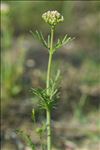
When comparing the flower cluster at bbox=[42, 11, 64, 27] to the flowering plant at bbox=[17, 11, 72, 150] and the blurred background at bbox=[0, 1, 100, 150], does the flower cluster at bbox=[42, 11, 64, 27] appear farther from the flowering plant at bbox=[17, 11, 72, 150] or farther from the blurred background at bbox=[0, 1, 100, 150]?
the blurred background at bbox=[0, 1, 100, 150]

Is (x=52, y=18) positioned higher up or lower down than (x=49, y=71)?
higher up

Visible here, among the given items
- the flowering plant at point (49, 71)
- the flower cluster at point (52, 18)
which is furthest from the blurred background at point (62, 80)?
the flower cluster at point (52, 18)

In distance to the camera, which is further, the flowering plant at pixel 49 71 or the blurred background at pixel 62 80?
the blurred background at pixel 62 80

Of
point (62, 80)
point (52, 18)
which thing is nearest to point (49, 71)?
point (52, 18)

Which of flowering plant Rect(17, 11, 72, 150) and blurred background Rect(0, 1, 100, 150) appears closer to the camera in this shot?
flowering plant Rect(17, 11, 72, 150)

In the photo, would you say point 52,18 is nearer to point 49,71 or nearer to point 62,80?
point 49,71

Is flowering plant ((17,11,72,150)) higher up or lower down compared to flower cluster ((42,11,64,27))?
lower down

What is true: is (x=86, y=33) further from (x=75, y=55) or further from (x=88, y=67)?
(x=88, y=67)

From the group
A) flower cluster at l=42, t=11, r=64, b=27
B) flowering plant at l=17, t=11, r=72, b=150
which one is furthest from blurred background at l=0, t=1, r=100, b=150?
flower cluster at l=42, t=11, r=64, b=27

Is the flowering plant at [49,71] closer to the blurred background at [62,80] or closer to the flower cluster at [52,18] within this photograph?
the flower cluster at [52,18]
